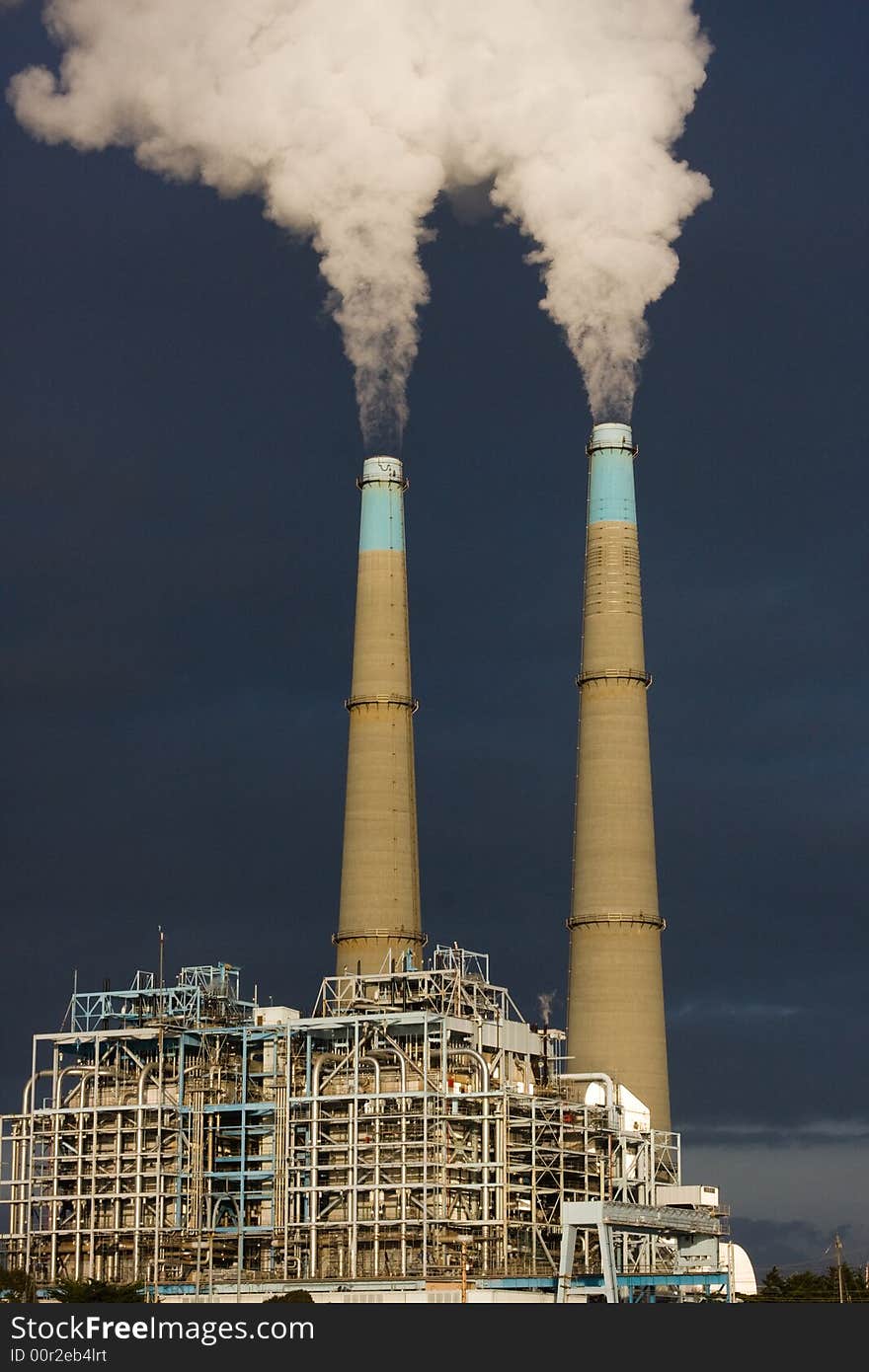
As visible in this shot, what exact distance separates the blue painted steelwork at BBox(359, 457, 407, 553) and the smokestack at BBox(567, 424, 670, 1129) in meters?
9.68

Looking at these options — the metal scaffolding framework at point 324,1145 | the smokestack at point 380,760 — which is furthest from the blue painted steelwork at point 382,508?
the metal scaffolding framework at point 324,1145

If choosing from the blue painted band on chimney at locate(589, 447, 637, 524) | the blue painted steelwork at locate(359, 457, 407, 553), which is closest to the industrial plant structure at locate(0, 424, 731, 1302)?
the blue painted band on chimney at locate(589, 447, 637, 524)

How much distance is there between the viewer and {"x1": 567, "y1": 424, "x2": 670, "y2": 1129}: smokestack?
335 feet

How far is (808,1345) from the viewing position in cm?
6912

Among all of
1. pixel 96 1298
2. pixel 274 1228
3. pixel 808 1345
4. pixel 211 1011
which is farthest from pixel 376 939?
pixel 808 1345

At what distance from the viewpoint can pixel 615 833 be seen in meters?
104

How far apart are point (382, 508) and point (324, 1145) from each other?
104 ft

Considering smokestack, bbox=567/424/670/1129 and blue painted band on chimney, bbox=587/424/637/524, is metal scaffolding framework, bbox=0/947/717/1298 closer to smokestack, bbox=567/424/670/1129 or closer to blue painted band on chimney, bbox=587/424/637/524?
smokestack, bbox=567/424/670/1129

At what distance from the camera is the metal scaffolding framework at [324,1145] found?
92.9 meters

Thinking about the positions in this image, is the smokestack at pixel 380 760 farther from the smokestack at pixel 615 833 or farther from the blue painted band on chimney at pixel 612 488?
the blue painted band on chimney at pixel 612 488

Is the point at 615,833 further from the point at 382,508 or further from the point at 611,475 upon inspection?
the point at 382,508

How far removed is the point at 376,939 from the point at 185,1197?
14.7 m

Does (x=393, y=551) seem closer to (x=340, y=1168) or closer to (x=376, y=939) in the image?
(x=376, y=939)

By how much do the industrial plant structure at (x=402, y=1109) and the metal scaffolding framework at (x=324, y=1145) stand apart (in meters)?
0.12
